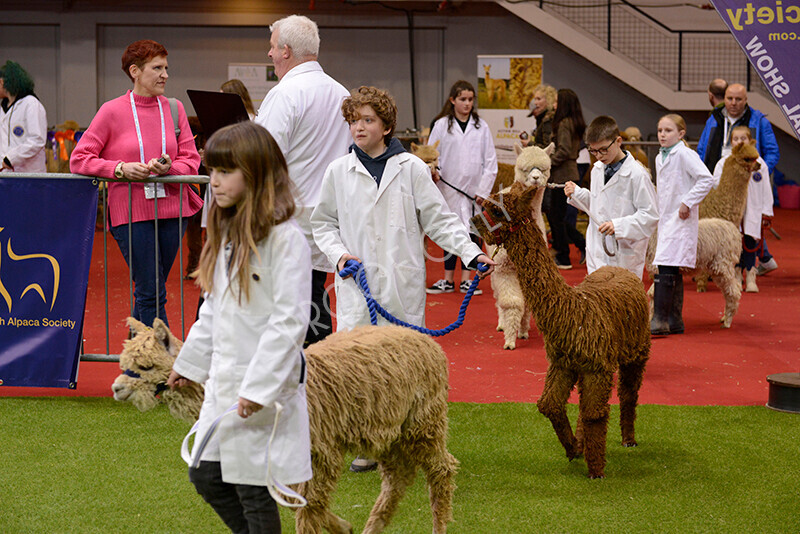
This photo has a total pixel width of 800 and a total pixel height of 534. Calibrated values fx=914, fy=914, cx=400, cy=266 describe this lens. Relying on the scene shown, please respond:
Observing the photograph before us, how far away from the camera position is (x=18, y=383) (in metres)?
5.46

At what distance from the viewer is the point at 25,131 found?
784 cm

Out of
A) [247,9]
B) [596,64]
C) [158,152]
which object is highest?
[247,9]

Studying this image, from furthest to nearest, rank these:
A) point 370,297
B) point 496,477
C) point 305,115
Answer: point 305,115
point 496,477
point 370,297

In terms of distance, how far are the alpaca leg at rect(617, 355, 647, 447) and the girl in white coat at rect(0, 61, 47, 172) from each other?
528cm

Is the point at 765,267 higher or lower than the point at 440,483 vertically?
higher

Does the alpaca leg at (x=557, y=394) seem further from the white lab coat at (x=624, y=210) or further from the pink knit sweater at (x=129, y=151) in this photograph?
the pink knit sweater at (x=129, y=151)

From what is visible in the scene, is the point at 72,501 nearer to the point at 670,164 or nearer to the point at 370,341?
the point at 370,341

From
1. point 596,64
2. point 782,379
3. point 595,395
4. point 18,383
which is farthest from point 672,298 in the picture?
point 596,64

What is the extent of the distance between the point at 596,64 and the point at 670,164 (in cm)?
1151

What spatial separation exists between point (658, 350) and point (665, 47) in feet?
42.7

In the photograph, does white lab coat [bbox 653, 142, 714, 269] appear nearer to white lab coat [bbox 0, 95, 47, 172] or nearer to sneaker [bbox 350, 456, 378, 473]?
sneaker [bbox 350, 456, 378, 473]

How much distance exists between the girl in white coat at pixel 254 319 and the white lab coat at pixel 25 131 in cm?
580

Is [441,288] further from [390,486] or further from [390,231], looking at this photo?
[390,486]

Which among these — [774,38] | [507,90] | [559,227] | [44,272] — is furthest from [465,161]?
[507,90]
